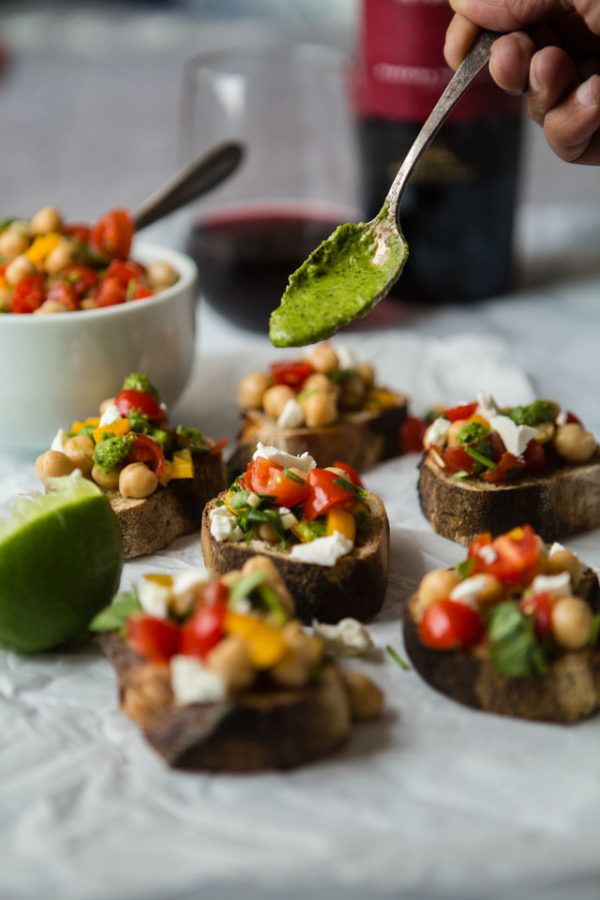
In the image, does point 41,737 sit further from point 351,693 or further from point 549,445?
point 549,445

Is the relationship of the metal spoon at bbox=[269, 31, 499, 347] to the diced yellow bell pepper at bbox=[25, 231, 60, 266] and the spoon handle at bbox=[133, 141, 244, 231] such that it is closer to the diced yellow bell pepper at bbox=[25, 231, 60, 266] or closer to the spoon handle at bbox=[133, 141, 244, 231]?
the diced yellow bell pepper at bbox=[25, 231, 60, 266]

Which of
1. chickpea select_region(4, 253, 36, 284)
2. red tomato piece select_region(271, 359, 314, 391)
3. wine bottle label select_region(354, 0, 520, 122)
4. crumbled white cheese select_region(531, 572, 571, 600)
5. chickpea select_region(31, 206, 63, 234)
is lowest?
red tomato piece select_region(271, 359, 314, 391)

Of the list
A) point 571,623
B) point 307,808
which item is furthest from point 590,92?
point 307,808

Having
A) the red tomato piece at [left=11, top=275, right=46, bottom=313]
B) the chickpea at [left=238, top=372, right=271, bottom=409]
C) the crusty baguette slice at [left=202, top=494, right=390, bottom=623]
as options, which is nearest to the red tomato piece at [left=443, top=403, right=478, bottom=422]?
the crusty baguette slice at [left=202, top=494, right=390, bottom=623]

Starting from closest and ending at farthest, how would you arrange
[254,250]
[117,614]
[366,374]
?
[117,614]
[366,374]
[254,250]

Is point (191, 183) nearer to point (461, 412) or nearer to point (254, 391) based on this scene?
point (254, 391)

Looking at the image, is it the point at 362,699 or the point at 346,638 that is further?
the point at 346,638
